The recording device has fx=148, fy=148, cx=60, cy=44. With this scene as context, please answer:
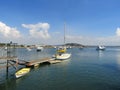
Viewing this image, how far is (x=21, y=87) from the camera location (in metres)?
26.6

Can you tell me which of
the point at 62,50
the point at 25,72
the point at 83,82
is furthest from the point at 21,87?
the point at 62,50

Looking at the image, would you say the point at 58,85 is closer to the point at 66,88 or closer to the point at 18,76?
the point at 66,88

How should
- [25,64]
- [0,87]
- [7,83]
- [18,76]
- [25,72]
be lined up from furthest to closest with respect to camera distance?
[25,64]
[25,72]
[18,76]
[7,83]
[0,87]

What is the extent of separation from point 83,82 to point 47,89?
8.06m

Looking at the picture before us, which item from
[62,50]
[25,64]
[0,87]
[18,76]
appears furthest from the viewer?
[62,50]

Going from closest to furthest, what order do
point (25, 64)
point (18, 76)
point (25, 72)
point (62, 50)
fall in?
point (18, 76) → point (25, 72) → point (25, 64) → point (62, 50)

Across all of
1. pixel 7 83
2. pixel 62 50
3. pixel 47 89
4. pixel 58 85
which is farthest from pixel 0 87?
pixel 62 50

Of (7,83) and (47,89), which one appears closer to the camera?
(47,89)

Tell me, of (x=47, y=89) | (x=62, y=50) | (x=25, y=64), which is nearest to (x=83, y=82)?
(x=47, y=89)

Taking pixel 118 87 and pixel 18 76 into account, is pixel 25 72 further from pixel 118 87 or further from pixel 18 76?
pixel 118 87

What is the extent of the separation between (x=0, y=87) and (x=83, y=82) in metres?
15.8

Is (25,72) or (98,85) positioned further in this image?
(25,72)

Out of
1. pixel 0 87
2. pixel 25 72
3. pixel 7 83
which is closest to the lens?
pixel 0 87

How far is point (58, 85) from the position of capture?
2761 centimetres
